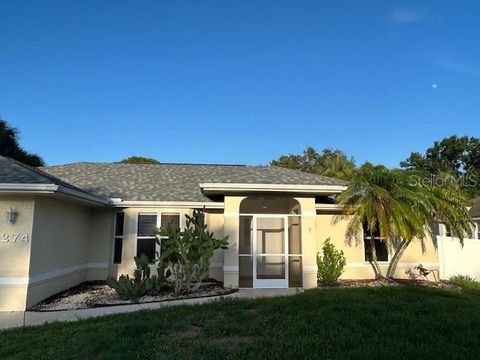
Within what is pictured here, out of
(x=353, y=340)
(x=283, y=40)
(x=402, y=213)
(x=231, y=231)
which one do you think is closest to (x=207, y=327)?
(x=353, y=340)

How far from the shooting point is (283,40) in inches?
619

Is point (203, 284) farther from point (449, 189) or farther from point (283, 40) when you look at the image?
point (283, 40)

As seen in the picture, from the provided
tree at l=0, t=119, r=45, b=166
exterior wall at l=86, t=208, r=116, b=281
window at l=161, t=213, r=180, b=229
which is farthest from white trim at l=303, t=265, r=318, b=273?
tree at l=0, t=119, r=45, b=166

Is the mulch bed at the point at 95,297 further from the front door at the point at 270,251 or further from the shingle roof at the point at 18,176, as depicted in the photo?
the shingle roof at the point at 18,176

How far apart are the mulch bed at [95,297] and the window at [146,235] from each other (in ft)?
5.85

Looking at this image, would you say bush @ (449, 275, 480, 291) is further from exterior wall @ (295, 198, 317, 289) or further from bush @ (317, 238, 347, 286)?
exterior wall @ (295, 198, 317, 289)

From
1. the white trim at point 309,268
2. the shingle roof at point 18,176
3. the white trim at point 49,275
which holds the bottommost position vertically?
the white trim at point 49,275

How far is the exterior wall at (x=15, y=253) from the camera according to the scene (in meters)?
9.82

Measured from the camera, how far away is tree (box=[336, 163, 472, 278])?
12.5m

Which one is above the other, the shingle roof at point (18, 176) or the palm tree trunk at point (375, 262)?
the shingle roof at point (18, 176)

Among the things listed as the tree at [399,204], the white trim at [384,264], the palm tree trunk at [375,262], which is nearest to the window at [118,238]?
the tree at [399,204]

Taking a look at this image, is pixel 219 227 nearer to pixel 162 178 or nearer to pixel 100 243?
pixel 162 178

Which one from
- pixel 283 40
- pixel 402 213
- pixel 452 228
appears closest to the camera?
pixel 402 213

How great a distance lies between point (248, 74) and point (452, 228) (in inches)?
430
